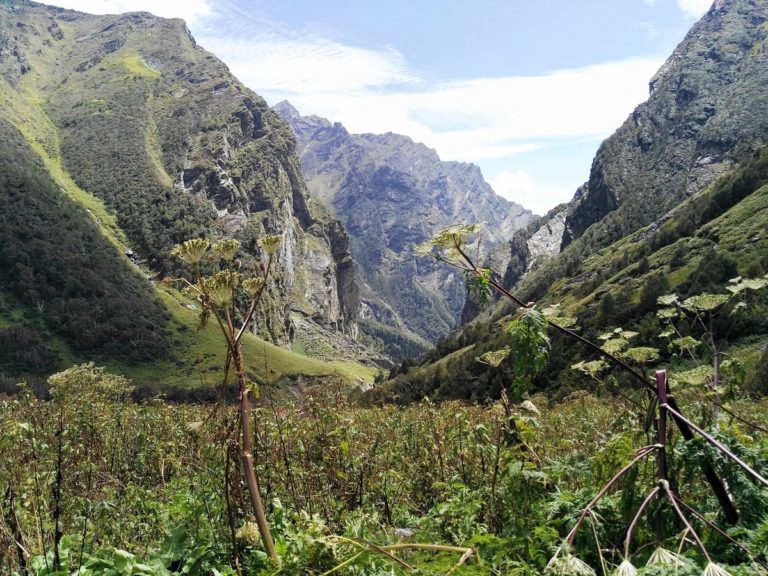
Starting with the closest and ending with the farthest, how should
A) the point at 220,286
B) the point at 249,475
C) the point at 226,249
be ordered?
the point at 249,475 → the point at 220,286 → the point at 226,249

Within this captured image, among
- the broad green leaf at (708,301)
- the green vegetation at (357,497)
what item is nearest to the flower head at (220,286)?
the green vegetation at (357,497)

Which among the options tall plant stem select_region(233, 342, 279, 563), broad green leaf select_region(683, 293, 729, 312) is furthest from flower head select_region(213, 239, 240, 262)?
broad green leaf select_region(683, 293, 729, 312)

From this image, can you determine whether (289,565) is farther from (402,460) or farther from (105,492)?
(402,460)

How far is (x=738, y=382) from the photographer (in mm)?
6027

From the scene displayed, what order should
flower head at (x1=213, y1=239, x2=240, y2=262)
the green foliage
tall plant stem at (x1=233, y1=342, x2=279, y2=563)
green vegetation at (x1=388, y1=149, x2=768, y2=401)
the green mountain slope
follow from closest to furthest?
tall plant stem at (x1=233, y1=342, x2=279, y2=563) < flower head at (x1=213, y1=239, x2=240, y2=262) < the green mountain slope < green vegetation at (x1=388, y1=149, x2=768, y2=401) < the green foliage

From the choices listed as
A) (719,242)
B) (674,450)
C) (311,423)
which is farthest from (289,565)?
(719,242)

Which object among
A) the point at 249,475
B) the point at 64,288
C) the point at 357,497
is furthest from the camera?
the point at 64,288

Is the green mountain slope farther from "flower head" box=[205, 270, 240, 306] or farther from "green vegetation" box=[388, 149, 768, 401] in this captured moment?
"flower head" box=[205, 270, 240, 306]

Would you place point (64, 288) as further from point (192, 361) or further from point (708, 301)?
point (708, 301)

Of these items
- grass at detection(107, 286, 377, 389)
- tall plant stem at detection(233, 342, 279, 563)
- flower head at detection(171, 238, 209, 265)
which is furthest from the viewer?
grass at detection(107, 286, 377, 389)

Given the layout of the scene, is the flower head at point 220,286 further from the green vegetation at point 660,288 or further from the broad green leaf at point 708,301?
the green vegetation at point 660,288

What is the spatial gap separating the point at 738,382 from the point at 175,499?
25.3 feet

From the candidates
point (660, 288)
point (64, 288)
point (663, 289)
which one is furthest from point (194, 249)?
point (64, 288)

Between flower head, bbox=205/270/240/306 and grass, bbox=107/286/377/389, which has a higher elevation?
flower head, bbox=205/270/240/306
